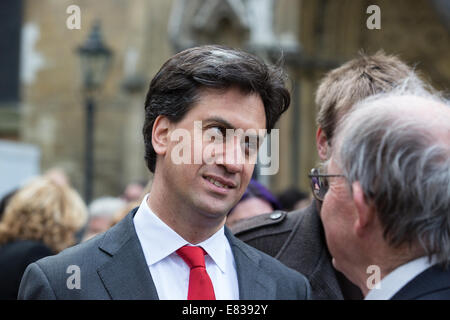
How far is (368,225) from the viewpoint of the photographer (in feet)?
7.13

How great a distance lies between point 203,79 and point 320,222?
1.06m

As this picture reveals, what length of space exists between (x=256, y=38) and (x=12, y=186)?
12.0 ft

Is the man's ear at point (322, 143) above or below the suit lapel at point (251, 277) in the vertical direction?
above

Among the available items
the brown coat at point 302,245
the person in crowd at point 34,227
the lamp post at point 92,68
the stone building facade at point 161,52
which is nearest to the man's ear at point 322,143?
the brown coat at point 302,245

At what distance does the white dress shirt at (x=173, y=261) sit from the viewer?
7.77 ft

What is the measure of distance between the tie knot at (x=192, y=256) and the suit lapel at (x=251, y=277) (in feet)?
0.45

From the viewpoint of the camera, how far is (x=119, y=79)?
1584 cm

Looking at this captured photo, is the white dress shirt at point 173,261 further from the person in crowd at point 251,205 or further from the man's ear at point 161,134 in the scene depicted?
the person in crowd at point 251,205

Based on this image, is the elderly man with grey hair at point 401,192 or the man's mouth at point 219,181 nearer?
the elderly man with grey hair at point 401,192

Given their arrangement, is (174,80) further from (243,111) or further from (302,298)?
(302,298)

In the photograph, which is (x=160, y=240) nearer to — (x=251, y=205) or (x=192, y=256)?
(x=192, y=256)

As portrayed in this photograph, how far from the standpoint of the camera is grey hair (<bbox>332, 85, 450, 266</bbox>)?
6.77 ft

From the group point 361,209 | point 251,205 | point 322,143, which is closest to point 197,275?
point 361,209
